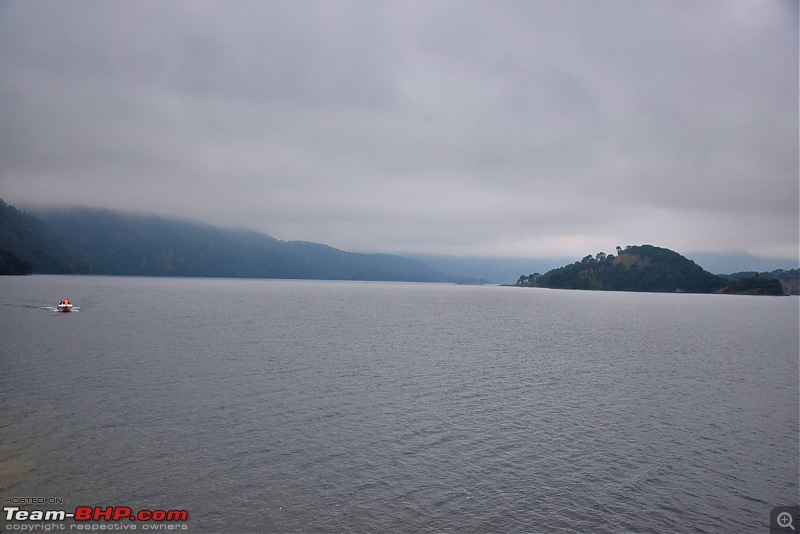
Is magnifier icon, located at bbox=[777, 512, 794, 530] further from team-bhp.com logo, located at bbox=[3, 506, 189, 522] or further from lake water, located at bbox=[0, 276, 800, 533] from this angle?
team-bhp.com logo, located at bbox=[3, 506, 189, 522]

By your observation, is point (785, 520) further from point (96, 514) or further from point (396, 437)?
point (96, 514)

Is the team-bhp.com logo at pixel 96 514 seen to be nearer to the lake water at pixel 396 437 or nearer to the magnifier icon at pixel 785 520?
the lake water at pixel 396 437

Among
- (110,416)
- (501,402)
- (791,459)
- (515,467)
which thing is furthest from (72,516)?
(791,459)

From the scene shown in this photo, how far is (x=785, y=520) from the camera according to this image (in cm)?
2553

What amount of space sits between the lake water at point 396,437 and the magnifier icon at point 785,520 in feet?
2.75

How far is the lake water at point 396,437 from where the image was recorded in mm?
25094

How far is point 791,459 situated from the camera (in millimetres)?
34344

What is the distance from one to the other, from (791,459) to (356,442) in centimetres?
3158

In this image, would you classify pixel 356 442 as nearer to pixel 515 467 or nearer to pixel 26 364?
pixel 515 467

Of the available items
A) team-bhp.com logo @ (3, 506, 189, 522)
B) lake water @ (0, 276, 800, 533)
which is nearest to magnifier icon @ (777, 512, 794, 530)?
lake water @ (0, 276, 800, 533)

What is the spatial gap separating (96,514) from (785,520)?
3579 cm

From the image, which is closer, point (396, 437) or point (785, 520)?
point (785, 520)

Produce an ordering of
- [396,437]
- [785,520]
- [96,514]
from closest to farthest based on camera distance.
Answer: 1. [96,514]
2. [785,520]
3. [396,437]

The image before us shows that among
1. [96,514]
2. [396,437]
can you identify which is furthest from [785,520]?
[96,514]
